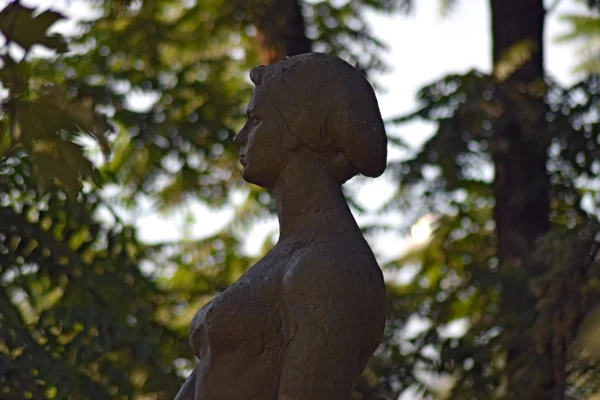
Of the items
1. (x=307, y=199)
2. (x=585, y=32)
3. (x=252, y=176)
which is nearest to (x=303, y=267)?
(x=307, y=199)

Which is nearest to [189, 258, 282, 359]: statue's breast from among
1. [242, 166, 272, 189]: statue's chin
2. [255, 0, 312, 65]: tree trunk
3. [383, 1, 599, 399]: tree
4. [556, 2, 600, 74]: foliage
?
[242, 166, 272, 189]: statue's chin

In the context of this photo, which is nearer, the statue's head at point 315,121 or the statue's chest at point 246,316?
the statue's chest at point 246,316

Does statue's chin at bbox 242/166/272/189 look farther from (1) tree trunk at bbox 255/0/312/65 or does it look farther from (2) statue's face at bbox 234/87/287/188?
(1) tree trunk at bbox 255/0/312/65

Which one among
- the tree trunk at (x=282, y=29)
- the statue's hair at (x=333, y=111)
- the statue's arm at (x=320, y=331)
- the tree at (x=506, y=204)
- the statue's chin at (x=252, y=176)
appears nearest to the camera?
the statue's arm at (x=320, y=331)

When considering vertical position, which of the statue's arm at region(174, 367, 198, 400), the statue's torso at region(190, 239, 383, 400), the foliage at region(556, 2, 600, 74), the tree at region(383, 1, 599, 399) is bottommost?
the foliage at region(556, 2, 600, 74)

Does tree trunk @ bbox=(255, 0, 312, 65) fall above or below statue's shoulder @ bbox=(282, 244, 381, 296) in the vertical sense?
below

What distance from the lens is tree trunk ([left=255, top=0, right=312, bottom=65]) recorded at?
10047 millimetres

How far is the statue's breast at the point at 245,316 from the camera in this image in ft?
13.0

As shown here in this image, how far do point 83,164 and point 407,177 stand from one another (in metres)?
6.04

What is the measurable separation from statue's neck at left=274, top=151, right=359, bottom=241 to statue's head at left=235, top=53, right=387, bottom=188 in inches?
1.4

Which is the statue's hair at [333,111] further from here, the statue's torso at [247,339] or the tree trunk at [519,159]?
the tree trunk at [519,159]

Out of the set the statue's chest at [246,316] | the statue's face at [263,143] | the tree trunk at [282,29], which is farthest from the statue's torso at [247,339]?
the tree trunk at [282,29]

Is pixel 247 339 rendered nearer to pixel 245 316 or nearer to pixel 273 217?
pixel 245 316

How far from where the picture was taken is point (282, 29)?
10039 millimetres
